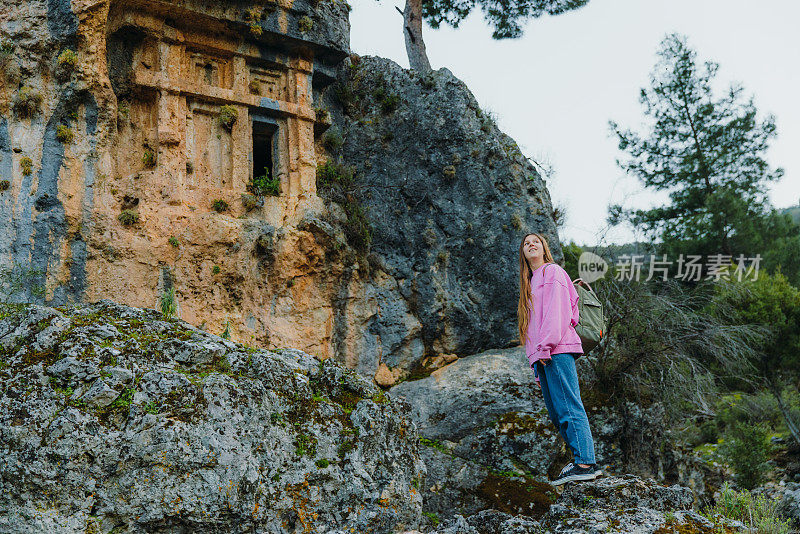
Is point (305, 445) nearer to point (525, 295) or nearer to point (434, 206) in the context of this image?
point (525, 295)

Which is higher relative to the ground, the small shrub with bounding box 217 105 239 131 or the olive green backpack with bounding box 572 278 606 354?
the small shrub with bounding box 217 105 239 131

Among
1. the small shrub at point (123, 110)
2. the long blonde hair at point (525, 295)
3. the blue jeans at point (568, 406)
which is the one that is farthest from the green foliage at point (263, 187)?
the blue jeans at point (568, 406)

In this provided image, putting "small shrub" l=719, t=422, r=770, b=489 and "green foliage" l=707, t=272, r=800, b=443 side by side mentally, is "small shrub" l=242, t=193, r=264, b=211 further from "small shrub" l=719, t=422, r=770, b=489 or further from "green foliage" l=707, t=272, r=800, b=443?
"small shrub" l=719, t=422, r=770, b=489

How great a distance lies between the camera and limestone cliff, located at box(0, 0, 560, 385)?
9484 mm

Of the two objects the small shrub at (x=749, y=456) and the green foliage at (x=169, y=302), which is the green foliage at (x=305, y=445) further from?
the small shrub at (x=749, y=456)

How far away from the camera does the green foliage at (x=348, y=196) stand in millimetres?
11727

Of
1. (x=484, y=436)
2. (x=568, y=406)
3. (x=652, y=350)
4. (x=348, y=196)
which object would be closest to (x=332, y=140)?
(x=348, y=196)

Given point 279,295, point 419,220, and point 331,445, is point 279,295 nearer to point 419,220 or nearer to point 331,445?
point 419,220

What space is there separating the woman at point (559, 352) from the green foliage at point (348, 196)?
6.16 metres

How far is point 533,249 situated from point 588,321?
0.79 metres

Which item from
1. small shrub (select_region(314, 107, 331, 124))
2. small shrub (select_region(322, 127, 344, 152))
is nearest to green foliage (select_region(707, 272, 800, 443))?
small shrub (select_region(322, 127, 344, 152))

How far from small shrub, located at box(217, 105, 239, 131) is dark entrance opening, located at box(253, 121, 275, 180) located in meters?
0.52

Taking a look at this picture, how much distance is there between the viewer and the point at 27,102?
937 cm

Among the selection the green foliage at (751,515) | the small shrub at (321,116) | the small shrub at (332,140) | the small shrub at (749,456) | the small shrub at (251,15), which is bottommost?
the small shrub at (749,456)
